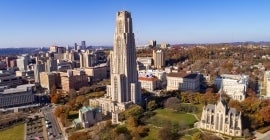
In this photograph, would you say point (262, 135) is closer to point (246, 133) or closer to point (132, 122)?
point (246, 133)

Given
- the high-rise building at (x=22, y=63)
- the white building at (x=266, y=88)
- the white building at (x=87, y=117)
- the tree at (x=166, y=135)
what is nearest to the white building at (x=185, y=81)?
the white building at (x=266, y=88)

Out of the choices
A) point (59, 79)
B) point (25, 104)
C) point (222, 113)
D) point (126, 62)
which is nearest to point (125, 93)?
point (126, 62)

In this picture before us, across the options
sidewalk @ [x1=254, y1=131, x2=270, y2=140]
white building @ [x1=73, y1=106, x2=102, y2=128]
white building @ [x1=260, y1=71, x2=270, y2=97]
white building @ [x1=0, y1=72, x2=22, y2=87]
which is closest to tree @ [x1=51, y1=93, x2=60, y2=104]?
white building @ [x1=73, y1=106, x2=102, y2=128]

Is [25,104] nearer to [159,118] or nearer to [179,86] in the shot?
[159,118]

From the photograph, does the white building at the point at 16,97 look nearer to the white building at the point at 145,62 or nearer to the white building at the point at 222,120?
the white building at the point at 222,120

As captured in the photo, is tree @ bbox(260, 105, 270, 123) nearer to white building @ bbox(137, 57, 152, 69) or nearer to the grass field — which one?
the grass field

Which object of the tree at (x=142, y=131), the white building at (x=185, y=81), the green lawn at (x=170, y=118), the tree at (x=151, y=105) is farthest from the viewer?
the white building at (x=185, y=81)

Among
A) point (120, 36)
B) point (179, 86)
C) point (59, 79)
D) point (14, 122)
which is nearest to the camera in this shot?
point (14, 122)
